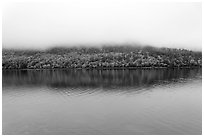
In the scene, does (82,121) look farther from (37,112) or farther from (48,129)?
(37,112)

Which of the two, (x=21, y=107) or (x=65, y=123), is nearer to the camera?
(x=65, y=123)

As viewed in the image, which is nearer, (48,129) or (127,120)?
(48,129)

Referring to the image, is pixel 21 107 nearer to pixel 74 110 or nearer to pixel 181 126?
pixel 74 110

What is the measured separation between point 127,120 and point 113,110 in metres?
8.60

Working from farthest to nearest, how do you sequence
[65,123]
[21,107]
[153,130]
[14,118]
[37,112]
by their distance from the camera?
1. [21,107]
2. [37,112]
3. [14,118]
4. [65,123]
5. [153,130]

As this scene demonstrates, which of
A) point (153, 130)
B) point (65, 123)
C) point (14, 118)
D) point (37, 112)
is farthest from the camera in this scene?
point (37, 112)

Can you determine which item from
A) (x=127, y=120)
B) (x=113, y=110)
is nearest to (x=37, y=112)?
(x=113, y=110)

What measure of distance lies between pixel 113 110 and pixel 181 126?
54.3 ft

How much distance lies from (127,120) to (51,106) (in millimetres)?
22623

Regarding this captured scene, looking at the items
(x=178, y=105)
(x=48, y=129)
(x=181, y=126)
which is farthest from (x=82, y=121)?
(x=178, y=105)

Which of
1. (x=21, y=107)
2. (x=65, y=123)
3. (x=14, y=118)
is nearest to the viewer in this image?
(x=65, y=123)

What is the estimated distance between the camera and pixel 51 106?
56000 millimetres

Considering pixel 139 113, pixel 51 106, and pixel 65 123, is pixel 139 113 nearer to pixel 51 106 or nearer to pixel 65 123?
pixel 65 123

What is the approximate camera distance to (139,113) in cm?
4622
